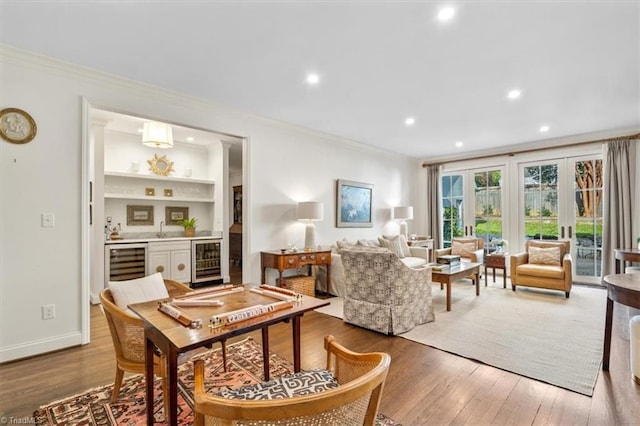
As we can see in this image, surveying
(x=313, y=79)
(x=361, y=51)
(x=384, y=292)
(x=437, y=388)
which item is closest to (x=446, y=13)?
(x=361, y=51)

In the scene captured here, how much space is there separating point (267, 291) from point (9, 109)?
2781 millimetres

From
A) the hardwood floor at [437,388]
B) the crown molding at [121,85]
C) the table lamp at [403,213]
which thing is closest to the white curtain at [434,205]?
the table lamp at [403,213]

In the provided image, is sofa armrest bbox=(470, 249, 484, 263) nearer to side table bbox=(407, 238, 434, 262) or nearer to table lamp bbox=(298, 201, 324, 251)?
side table bbox=(407, 238, 434, 262)

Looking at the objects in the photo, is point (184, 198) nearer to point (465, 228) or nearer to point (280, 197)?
point (280, 197)

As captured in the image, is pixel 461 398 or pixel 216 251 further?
pixel 216 251

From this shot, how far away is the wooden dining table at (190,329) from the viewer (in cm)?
132

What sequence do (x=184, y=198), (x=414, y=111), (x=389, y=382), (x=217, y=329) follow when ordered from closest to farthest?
(x=217, y=329) < (x=389, y=382) < (x=414, y=111) < (x=184, y=198)

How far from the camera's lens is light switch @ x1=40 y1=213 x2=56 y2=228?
2775 millimetres

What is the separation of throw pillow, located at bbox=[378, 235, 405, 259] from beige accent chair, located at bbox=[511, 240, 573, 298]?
5.88 ft

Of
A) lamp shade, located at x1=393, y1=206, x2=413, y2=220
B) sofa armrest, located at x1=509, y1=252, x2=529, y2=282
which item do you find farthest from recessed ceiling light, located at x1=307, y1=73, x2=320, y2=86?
sofa armrest, located at x1=509, y1=252, x2=529, y2=282

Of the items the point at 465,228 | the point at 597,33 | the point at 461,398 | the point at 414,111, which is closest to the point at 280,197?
the point at 414,111

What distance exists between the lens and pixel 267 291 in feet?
6.61

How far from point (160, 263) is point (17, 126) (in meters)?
2.84

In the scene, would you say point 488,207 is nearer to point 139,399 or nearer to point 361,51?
point 361,51
